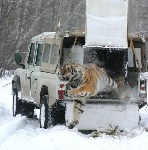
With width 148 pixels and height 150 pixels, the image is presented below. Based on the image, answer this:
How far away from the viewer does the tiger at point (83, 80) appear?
34.2 ft

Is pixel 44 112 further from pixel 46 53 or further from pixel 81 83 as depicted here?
pixel 81 83

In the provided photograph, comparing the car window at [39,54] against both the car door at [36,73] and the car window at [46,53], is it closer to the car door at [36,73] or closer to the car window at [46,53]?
the car door at [36,73]

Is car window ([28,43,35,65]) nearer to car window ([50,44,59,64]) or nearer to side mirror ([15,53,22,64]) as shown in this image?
side mirror ([15,53,22,64])

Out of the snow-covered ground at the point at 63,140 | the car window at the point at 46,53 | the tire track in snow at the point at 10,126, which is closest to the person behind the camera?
the snow-covered ground at the point at 63,140

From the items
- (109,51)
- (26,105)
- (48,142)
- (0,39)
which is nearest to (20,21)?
(0,39)

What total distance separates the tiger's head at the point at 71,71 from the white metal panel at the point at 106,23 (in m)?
0.57

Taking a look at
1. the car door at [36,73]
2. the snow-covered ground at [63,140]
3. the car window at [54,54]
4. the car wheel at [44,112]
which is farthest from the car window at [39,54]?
the snow-covered ground at [63,140]

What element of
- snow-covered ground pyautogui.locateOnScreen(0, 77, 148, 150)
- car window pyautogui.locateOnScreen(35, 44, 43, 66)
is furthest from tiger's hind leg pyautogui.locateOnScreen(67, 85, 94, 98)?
car window pyautogui.locateOnScreen(35, 44, 43, 66)

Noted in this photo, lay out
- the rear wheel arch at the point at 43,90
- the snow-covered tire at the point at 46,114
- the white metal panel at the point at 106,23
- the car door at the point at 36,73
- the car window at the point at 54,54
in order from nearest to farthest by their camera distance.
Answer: the white metal panel at the point at 106,23, the car window at the point at 54,54, the snow-covered tire at the point at 46,114, the rear wheel arch at the point at 43,90, the car door at the point at 36,73

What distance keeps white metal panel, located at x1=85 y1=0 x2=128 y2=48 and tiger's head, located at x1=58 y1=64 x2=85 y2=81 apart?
572 millimetres

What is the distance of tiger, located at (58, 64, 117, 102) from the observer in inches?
410

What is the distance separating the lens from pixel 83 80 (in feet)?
34.3

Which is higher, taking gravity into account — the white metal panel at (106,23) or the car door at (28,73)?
the white metal panel at (106,23)

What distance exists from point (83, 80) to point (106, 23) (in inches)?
50.3
